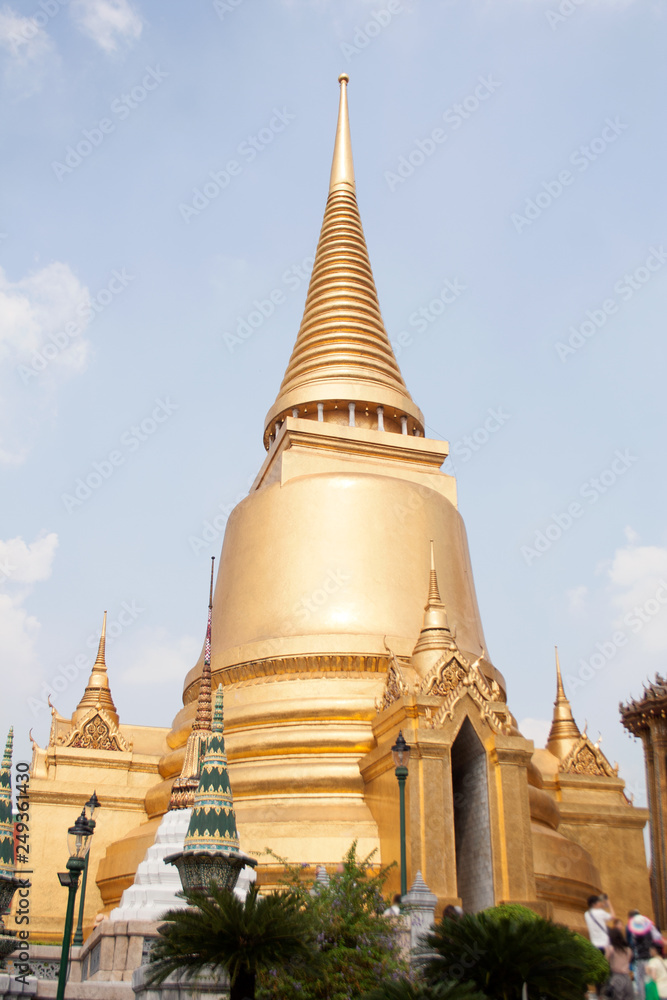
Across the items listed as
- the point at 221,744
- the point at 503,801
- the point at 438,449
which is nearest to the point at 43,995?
the point at 221,744

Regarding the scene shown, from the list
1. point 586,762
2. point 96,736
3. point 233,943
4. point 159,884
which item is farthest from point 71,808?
point 233,943

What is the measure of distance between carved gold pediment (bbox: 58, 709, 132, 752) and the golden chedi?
1.12 m

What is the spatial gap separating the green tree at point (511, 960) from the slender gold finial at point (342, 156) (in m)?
25.2

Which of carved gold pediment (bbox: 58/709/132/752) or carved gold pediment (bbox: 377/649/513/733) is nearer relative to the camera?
carved gold pediment (bbox: 377/649/513/733)

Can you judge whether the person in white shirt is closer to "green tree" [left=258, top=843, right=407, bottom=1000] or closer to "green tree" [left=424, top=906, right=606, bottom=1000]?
"green tree" [left=424, top=906, right=606, bottom=1000]

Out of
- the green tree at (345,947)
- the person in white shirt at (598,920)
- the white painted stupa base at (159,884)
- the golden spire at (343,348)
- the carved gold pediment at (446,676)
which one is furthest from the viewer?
the golden spire at (343,348)

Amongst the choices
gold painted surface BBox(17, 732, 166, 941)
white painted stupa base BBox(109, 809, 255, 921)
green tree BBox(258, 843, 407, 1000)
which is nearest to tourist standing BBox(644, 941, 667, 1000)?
green tree BBox(258, 843, 407, 1000)

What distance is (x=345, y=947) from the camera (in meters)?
10.0

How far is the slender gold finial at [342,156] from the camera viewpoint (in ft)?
99.8

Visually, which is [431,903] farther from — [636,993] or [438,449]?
[438,449]

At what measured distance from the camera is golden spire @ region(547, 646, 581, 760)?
938 inches

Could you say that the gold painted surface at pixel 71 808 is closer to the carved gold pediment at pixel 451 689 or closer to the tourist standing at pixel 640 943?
the carved gold pediment at pixel 451 689

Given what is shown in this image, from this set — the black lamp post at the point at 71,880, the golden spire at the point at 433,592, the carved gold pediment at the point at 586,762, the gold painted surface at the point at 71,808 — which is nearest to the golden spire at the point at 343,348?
the golden spire at the point at 433,592

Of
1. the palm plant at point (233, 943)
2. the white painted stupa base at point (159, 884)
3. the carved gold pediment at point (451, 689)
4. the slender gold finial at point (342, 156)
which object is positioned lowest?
the palm plant at point (233, 943)
